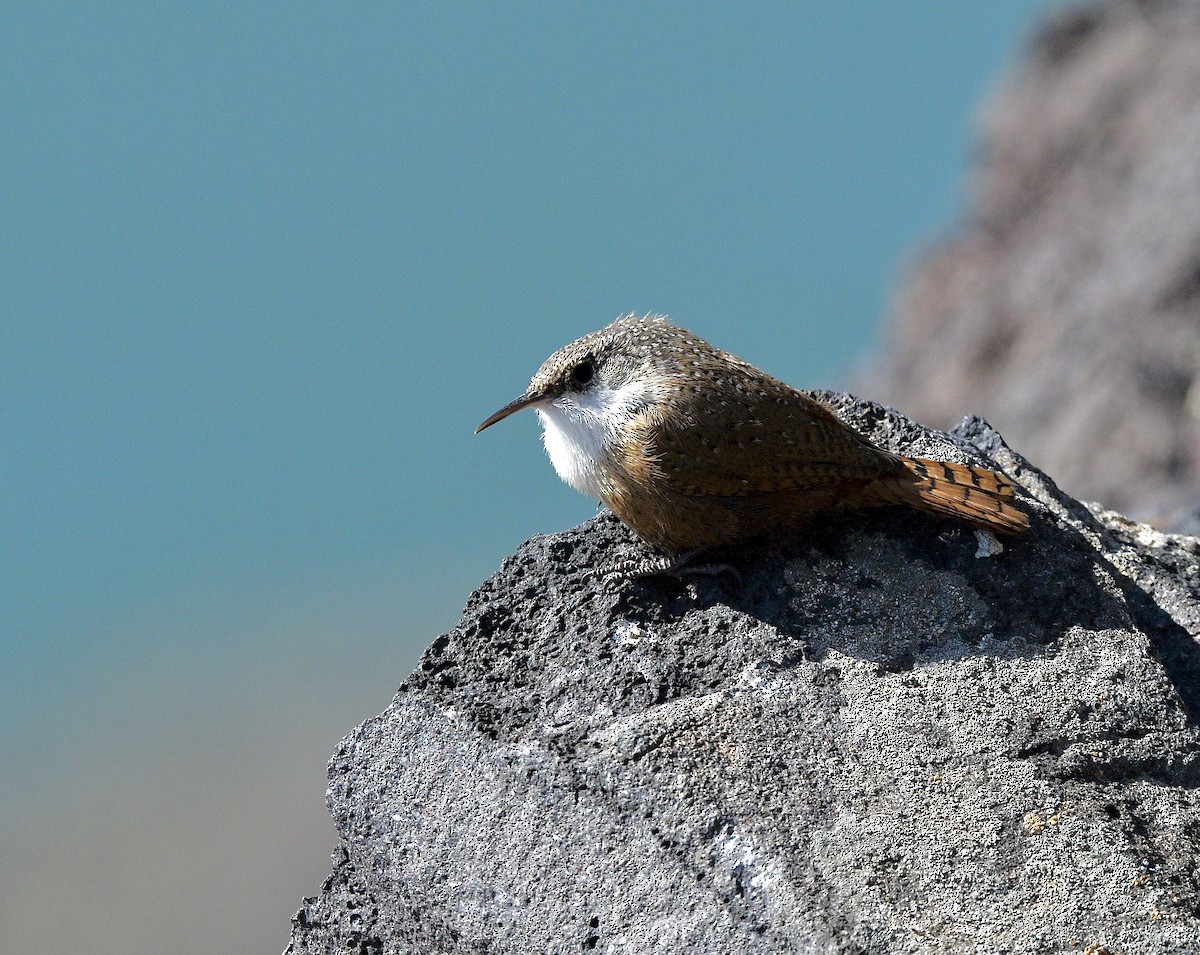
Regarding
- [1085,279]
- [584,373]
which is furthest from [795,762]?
[1085,279]

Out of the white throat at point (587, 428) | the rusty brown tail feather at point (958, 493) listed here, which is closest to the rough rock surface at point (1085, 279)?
the rusty brown tail feather at point (958, 493)

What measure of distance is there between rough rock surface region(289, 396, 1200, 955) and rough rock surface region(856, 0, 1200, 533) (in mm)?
1859

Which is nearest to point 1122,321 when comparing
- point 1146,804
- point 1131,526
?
point 1131,526

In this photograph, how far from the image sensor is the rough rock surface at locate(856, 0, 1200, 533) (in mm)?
8000

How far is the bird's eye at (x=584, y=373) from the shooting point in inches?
164

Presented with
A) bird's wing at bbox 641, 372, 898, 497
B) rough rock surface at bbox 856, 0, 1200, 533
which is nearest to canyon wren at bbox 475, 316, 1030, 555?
bird's wing at bbox 641, 372, 898, 497

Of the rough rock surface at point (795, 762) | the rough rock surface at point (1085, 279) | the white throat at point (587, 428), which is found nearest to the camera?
the rough rock surface at point (795, 762)

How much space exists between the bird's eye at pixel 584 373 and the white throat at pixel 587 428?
0.03m

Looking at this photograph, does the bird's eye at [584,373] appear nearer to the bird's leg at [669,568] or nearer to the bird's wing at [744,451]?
the bird's wing at [744,451]

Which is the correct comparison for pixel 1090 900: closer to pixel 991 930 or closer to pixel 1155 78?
pixel 991 930

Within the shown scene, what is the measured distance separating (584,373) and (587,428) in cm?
20

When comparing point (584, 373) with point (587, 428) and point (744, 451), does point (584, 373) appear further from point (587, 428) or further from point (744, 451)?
point (744, 451)

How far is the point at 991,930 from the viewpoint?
2.97m

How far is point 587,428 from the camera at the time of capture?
13.4 ft
